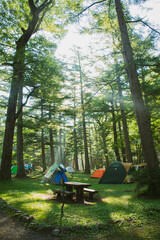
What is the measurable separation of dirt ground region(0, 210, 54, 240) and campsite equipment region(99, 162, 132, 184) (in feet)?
26.0

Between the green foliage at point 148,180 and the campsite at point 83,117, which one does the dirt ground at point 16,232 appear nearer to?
the campsite at point 83,117

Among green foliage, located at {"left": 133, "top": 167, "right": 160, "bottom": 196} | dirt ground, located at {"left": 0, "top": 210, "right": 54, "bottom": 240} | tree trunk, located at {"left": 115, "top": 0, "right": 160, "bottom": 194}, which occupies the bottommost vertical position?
dirt ground, located at {"left": 0, "top": 210, "right": 54, "bottom": 240}

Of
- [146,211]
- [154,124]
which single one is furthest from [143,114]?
[154,124]

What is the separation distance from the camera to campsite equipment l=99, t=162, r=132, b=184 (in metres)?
10.4

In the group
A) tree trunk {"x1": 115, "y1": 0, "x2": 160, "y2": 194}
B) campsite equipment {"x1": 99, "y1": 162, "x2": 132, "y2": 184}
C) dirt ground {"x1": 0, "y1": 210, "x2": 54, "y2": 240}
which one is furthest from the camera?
Result: campsite equipment {"x1": 99, "y1": 162, "x2": 132, "y2": 184}

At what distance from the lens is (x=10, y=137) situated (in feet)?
32.3

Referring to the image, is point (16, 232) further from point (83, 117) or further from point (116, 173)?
point (116, 173)

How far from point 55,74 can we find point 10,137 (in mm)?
4975

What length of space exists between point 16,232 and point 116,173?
8.45 meters

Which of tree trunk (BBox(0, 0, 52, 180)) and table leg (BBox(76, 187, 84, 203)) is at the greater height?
tree trunk (BBox(0, 0, 52, 180))

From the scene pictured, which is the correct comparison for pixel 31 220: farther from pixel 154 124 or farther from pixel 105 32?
pixel 154 124

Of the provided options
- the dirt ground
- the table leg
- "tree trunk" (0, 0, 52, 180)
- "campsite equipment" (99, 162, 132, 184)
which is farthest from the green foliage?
"tree trunk" (0, 0, 52, 180)

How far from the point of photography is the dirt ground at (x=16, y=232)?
2.92 meters

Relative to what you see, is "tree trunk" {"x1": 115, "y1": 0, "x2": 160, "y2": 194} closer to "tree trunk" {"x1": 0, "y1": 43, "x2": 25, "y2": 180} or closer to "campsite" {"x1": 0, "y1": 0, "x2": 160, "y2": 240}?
"campsite" {"x1": 0, "y1": 0, "x2": 160, "y2": 240}
